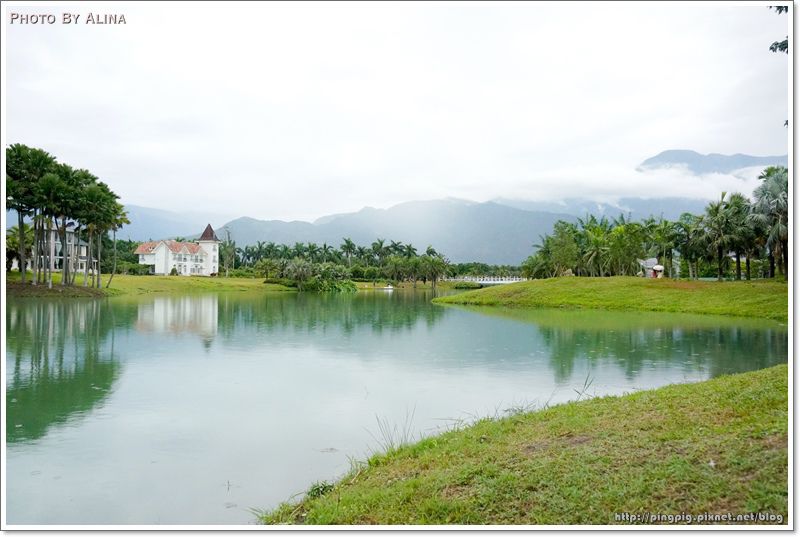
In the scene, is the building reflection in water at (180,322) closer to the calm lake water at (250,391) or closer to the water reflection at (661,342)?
the calm lake water at (250,391)

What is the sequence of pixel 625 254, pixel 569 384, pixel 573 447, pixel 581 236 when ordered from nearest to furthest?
pixel 573 447, pixel 569 384, pixel 625 254, pixel 581 236

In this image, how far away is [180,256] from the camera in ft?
283

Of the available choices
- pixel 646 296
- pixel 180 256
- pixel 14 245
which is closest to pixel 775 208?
pixel 646 296

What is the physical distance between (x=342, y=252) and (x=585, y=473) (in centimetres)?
10098

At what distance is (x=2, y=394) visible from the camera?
5.28 meters

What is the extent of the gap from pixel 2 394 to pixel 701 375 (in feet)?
40.5

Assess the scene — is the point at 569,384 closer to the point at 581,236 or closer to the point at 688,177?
the point at 688,177

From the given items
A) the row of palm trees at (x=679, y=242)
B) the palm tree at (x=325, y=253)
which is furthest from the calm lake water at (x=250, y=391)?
the palm tree at (x=325, y=253)

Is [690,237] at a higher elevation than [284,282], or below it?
higher

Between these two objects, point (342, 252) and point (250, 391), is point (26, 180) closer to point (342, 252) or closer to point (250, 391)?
point (250, 391)

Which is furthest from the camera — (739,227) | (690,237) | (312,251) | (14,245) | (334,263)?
(312,251)

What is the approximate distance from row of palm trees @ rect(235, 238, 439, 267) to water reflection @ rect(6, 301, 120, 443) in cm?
7802

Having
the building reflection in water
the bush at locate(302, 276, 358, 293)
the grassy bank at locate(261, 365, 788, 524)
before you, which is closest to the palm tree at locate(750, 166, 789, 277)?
the grassy bank at locate(261, 365, 788, 524)
